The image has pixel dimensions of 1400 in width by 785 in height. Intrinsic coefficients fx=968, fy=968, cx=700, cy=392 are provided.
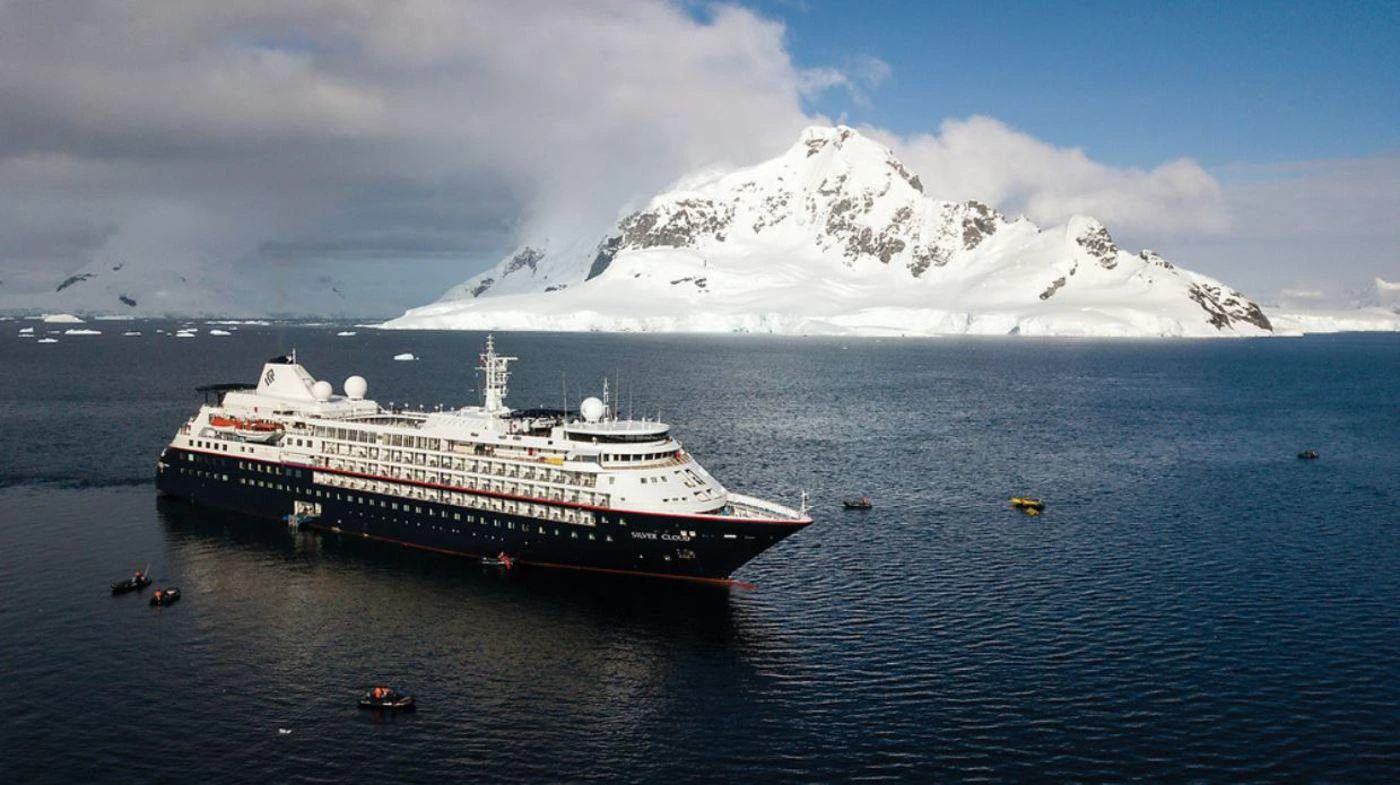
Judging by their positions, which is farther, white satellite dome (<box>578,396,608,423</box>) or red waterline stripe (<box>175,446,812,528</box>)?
white satellite dome (<box>578,396,608,423</box>)

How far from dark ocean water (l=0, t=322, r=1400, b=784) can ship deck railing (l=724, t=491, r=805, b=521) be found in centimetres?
448

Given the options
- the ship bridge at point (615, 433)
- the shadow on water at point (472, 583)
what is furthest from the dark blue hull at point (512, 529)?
the ship bridge at point (615, 433)

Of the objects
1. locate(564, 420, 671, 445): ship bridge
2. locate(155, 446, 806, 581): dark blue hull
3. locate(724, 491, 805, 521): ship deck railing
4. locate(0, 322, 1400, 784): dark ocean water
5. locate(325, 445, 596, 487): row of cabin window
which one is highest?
locate(564, 420, 671, 445): ship bridge

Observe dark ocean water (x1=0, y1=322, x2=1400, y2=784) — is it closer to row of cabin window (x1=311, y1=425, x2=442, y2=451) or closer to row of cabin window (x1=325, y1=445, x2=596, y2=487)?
row of cabin window (x1=325, y1=445, x2=596, y2=487)

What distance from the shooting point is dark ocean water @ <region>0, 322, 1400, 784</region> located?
145 feet

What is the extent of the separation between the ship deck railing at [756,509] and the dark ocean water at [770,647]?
14.7ft

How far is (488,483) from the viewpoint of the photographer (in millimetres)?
72188

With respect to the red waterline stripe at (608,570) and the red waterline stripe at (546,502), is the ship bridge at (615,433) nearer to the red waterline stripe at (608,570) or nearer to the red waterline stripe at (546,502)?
the red waterline stripe at (546,502)

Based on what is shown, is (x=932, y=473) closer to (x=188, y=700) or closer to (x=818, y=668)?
(x=818, y=668)

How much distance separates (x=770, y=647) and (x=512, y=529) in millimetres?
22849

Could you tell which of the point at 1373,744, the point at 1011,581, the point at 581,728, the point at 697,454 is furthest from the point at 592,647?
the point at 697,454

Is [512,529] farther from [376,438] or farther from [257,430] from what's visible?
[257,430]

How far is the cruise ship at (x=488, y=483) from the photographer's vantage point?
2633 inches

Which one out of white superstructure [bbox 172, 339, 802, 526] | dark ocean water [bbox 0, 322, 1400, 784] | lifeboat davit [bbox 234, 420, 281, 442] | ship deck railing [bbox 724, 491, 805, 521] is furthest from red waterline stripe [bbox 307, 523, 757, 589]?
lifeboat davit [bbox 234, 420, 281, 442]
